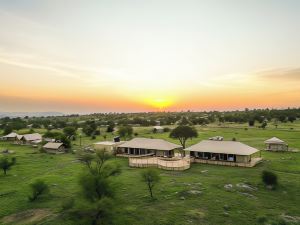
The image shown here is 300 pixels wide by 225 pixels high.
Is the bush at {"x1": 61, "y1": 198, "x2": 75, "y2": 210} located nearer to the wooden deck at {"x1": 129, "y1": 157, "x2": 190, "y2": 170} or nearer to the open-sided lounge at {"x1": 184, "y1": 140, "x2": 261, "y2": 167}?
the wooden deck at {"x1": 129, "y1": 157, "x2": 190, "y2": 170}

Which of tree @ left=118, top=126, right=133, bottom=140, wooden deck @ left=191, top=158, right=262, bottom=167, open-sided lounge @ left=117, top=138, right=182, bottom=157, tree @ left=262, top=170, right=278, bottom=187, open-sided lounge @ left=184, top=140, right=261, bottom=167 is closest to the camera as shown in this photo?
tree @ left=262, top=170, right=278, bottom=187

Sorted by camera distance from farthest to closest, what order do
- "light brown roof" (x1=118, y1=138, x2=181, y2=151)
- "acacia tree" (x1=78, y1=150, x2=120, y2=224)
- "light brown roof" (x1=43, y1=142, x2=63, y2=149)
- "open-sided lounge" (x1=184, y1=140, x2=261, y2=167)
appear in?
"light brown roof" (x1=43, y1=142, x2=63, y2=149)
"light brown roof" (x1=118, y1=138, x2=181, y2=151)
"open-sided lounge" (x1=184, y1=140, x2=261, y2=167)
"acacia tree" (x1=78, y1=150, x2=120, y2=224)

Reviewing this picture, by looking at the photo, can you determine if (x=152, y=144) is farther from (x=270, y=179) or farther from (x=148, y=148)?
(x=270, y=179)

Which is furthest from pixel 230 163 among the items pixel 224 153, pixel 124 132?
pixel 124 132

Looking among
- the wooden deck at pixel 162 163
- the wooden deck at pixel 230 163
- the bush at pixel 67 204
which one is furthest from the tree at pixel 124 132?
the bush at pixel 67 204

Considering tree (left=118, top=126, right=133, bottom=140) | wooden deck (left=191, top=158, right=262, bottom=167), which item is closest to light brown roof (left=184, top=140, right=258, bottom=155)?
wooden deck (left=191, top=158, right=262, bottom=167)

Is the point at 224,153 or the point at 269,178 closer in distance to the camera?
the point at 269,178
